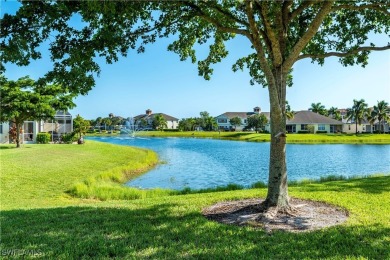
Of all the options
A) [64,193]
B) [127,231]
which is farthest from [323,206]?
[64,193]

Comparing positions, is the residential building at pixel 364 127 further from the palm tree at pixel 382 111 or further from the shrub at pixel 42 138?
the shrub at pixel 42 138

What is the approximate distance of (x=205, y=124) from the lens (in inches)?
4941

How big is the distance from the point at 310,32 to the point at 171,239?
5.67 metres

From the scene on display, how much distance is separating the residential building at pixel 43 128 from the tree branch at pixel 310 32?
38.2 meters

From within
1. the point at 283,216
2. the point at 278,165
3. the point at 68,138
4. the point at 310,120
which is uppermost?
the point at 310,120

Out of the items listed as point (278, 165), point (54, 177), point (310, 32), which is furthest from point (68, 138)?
point (310, 32)

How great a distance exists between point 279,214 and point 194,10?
5537mm

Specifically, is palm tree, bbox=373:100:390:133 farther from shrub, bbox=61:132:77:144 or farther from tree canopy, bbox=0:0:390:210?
tree canopy, bbox=0:0:390:210

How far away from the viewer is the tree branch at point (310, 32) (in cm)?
778

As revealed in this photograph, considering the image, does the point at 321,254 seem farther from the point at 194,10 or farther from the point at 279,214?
the point at 194,10

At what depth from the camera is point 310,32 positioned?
8.08 meters

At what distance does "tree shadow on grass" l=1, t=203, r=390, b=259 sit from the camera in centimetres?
544

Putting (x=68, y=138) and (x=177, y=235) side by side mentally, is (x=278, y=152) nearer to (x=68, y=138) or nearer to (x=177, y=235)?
(x=177, y=235)

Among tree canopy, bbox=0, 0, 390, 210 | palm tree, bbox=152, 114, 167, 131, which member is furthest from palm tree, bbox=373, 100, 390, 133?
tree canopy, bbox=0, 0, 390, 210
